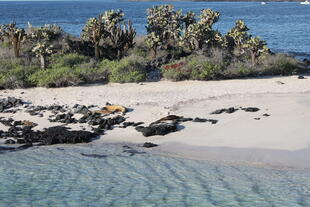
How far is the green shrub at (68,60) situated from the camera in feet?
76.6

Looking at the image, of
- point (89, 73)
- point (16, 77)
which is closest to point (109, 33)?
point (89, 73)

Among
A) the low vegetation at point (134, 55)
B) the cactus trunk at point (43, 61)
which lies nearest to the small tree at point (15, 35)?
the low vegetation at point (134, 55)

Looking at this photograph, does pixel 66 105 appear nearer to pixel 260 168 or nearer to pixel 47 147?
pixel 47 147

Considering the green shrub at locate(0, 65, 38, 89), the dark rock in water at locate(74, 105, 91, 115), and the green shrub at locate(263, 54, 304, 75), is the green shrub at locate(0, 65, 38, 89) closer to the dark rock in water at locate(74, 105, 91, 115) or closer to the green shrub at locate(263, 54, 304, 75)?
the dark rock in water at locate(74, 105, 91, 115)

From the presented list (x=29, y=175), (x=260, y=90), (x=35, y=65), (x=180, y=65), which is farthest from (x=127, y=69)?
(x=29, y=175)

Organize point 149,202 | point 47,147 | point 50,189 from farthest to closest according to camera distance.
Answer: point 47,147 < point 50,189 < point 149,202

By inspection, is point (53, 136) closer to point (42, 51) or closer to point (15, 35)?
point (42, 51)

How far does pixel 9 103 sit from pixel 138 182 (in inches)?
340

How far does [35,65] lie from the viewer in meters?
23.2

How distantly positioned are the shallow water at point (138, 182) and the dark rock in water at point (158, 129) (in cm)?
149

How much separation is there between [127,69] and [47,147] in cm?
914

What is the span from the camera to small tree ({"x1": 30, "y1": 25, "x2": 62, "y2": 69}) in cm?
2283

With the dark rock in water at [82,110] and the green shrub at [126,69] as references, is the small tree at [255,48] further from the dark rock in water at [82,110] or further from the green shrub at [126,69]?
the dark rock in water at [82,110]

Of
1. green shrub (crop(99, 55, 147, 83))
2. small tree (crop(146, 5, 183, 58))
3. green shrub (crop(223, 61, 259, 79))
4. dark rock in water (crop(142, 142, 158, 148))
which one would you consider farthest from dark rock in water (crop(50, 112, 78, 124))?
small tree (crop(146, 5, 183, 58))
